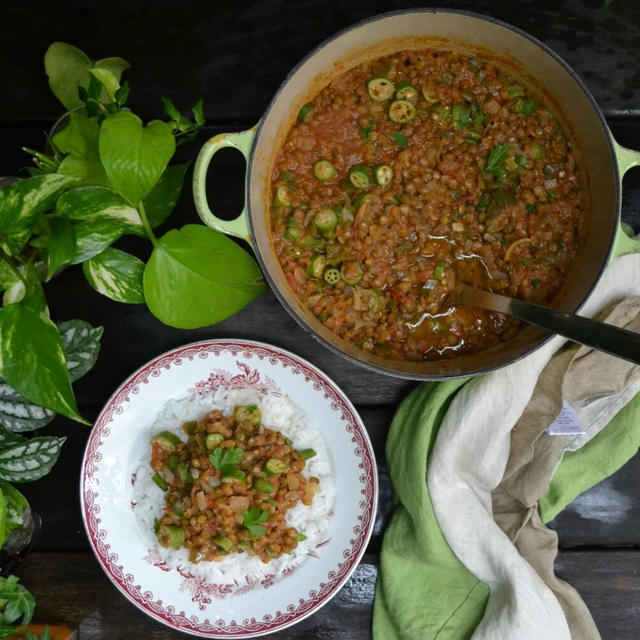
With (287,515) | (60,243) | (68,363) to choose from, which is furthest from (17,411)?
(287,515)

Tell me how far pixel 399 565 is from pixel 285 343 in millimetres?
631

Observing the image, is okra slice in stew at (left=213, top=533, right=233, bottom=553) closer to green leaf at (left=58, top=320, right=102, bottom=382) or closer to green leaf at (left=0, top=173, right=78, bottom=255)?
green leaf at (left=58, top=320, right=102, bottom=382)

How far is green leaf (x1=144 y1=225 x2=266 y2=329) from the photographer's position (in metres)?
1.50

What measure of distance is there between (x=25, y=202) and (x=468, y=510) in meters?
1.21

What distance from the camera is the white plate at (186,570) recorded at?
1.78 meters

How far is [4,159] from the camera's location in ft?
5.98

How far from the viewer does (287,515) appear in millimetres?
1823

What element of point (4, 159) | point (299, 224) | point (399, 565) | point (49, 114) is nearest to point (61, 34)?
point (49, 114)

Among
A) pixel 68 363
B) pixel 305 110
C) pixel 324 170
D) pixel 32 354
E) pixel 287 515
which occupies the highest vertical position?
pixel 305 110

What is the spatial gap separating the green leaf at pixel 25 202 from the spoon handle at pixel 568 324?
2.86 ft

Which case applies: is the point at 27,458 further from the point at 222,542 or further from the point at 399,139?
the point at 399,139

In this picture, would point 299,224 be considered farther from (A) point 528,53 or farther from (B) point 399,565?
(B) point 399,565

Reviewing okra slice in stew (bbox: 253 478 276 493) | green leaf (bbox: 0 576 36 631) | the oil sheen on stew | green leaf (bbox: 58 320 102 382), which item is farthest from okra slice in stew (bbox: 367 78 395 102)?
green leaf (bbox: 0 576 36 631)

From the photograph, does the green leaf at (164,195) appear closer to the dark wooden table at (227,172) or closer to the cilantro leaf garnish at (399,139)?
the dark wooden table at (227,172)
